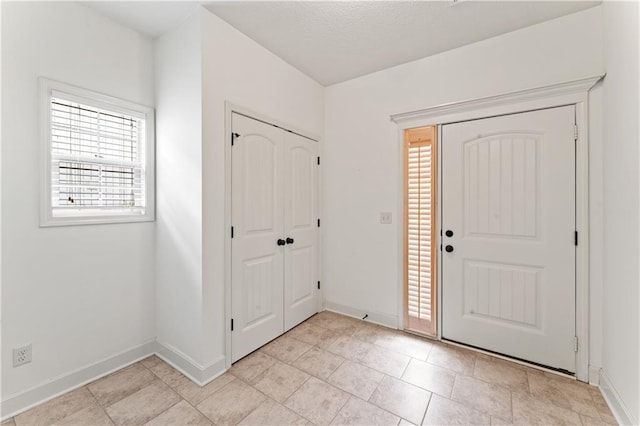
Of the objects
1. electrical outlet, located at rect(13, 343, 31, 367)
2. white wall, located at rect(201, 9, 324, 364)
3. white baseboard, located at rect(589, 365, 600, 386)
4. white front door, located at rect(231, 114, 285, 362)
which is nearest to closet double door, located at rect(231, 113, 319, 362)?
white front door, located at rect(231, 114, 285, 362)

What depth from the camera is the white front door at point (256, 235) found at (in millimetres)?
2193

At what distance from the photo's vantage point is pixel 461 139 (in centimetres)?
239

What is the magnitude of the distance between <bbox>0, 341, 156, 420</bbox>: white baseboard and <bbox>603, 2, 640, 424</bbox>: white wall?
10.6ft

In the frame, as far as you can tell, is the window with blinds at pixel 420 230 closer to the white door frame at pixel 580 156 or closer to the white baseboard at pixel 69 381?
the white door frame at pixel 580 156

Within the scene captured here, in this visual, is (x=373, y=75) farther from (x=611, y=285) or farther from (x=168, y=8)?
(x=611, y=285)

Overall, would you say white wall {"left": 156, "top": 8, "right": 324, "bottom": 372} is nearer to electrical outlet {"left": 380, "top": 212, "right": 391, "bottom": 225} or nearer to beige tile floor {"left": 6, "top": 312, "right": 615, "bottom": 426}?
beige tile floor {"left": 6, "top": 312, "right": 615, "bottom": 426}

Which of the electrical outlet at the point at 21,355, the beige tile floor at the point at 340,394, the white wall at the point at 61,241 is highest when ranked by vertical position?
the white wall at the point at 61,241

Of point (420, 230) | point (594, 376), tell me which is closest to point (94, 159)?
point (420, 230)

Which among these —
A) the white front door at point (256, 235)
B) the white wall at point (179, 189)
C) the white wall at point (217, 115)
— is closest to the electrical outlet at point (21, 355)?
the white wall at point (179, 189)

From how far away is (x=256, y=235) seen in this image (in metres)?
2.37

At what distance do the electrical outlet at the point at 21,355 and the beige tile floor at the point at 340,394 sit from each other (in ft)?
0.98

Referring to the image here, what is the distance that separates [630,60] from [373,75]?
1888 mm

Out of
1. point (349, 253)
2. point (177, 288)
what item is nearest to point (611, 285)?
point (349, 253)

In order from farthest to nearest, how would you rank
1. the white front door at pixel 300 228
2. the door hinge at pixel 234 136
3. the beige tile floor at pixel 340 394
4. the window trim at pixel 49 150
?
the white front door at pixel 300 228
the door hinge at pixel 234 136
the window trim at pixel 49 150
the beige tile floor at pixel 340 394
